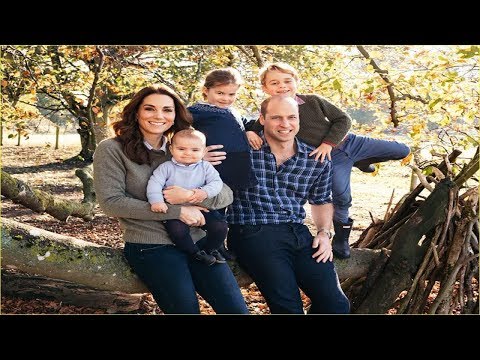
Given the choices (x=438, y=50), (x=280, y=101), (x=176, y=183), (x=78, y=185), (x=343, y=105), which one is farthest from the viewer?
(x=78, y=185)

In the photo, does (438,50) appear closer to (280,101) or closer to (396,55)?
(396,55)

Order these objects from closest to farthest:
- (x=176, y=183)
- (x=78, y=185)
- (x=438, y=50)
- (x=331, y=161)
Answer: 1. (x=176, y=183)
2. (x=331, y=161)
3. (x=438, y=50)
4. (x=78, y=185)

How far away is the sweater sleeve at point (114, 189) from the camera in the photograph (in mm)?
2449

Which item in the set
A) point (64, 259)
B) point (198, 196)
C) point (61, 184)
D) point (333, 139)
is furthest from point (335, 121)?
point (61, 184)

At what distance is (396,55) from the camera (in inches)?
136

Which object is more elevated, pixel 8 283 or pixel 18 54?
pixel 18 54

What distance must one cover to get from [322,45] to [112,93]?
147cm

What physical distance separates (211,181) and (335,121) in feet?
2.67

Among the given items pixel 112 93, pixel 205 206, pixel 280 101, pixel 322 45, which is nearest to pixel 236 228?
Result: pixel 205 206

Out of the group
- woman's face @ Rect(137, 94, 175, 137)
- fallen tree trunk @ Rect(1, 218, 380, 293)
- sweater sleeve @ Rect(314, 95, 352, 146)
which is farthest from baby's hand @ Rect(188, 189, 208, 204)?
sweater sleeve @ Rect(314, 95, 352, 146)

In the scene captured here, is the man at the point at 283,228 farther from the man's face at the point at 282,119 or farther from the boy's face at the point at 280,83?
the boy's face at the point at 280,83

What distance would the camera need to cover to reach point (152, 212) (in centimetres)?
249

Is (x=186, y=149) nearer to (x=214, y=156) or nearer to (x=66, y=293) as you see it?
(x=214, y=156)

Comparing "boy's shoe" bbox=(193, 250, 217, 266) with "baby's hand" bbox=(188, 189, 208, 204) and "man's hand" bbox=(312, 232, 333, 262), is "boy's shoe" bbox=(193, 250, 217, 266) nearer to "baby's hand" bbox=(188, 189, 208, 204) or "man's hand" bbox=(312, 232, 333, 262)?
"baby's hand" bbox=(188, 189, 208, 204)
